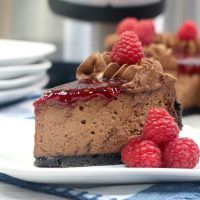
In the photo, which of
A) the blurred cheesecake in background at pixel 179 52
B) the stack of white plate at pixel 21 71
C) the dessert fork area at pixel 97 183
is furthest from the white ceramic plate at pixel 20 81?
the dessert fork area at pixel 97 183

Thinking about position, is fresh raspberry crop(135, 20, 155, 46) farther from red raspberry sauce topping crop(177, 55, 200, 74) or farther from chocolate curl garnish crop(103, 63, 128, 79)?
chocolate curl garnish crop(103, 63, 128, 79)

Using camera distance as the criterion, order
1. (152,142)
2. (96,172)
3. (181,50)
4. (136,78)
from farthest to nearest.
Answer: (181,50) < (136,78) < (152,142) < (96,172)

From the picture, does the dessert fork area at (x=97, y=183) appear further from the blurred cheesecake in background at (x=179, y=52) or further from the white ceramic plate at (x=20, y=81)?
the blurred cheesecake in background at (x=179, y=52)

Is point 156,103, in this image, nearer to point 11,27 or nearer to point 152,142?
point 152,142

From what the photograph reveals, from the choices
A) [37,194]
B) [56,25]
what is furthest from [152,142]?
[56,25]

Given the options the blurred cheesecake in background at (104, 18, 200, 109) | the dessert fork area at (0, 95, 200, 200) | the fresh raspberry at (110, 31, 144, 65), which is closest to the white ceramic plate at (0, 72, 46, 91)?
the blurred cheesecake in background at (104, 18, 200, 109)

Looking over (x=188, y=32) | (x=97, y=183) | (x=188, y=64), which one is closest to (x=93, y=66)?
(x=97, y=183)
